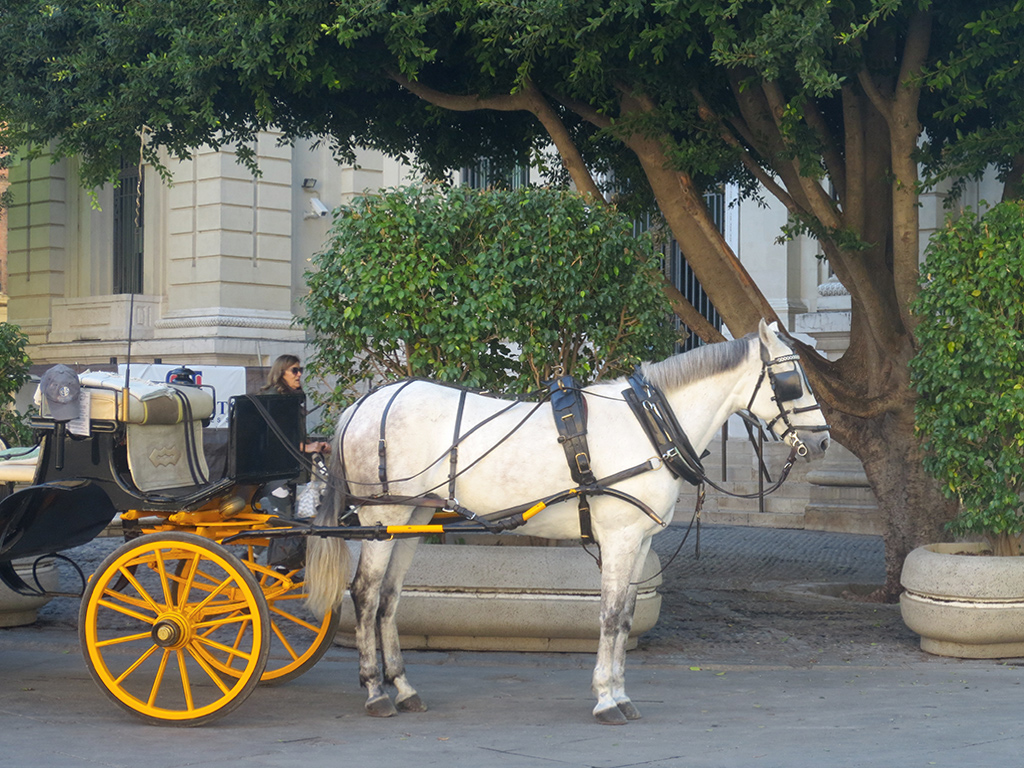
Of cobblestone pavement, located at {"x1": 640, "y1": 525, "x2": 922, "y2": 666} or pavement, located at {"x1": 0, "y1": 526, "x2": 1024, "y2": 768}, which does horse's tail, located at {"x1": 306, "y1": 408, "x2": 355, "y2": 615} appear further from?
cobblestone pavement, located at {"x1": 640, "y1": 525, "x2": 922, "y2": 666}

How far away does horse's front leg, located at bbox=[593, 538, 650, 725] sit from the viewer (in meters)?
6.27

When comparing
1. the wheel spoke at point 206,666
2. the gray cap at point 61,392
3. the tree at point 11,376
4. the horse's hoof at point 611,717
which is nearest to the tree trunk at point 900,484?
the horse's hoof at point 611,717

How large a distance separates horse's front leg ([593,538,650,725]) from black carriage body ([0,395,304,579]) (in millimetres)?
1848

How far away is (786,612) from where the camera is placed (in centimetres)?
981

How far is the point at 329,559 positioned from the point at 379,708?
32.2 inches

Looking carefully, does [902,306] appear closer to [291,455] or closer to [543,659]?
[543,659]

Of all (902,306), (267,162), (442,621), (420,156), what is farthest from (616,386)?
(267,162)

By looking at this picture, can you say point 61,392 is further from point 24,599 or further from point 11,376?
point 11,376

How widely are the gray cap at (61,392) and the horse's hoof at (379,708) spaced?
2.15 m

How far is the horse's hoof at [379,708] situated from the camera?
638 cm

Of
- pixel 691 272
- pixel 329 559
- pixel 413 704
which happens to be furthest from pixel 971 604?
pixel 691 272

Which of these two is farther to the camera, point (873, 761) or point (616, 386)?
point (616, 386)

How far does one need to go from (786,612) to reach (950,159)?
3780 millimetres

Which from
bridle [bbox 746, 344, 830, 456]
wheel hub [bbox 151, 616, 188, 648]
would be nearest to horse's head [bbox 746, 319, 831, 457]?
bridle [bbox 746, 344, 830, 456]
